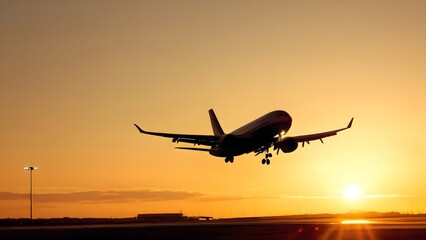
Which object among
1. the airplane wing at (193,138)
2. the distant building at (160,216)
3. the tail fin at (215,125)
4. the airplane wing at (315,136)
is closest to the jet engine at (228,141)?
the airplane wing at (193,138)

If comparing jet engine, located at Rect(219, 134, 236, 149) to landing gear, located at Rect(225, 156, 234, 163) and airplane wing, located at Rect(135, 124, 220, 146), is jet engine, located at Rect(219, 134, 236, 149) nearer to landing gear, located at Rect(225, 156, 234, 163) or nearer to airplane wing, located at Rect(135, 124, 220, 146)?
airplane wing, located at Rect(135, 124, 220, 146)

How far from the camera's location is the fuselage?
97625 millimetres

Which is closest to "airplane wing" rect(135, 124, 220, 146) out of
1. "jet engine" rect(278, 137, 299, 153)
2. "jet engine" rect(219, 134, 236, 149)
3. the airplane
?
the airplane

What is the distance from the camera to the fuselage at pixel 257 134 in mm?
97625

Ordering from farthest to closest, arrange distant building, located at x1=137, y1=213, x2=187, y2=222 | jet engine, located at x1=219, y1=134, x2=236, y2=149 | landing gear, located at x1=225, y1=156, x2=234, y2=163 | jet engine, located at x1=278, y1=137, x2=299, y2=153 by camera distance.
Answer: distant building, located at x1=137, y1=213, x2=187, y2=222, landing gear, located at x1=225, y1=156, x2=234, y2=163, jet engine, located at x1=278, y1=137, x2=299, y2=153, jet engine, located at x1=219, y1=134, x2=236, y2=149

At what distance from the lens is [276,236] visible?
213ft

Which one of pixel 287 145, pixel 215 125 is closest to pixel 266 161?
pixel 287 145

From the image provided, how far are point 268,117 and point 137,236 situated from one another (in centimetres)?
3766

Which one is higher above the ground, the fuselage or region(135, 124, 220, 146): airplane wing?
region(135, 124, 220, 146): airplane wing

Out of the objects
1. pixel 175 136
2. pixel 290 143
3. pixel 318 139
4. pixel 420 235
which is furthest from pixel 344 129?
pixel 420 235

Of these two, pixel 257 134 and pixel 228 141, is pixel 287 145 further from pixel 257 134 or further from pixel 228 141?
pixel 228 141

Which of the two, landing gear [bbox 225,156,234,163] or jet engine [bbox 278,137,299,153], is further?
landing gear [bbox 225,156,234,163]

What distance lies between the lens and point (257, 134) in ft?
325

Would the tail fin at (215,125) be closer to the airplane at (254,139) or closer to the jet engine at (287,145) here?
the airplane at (254,139)
